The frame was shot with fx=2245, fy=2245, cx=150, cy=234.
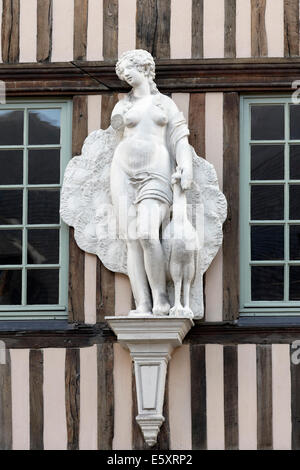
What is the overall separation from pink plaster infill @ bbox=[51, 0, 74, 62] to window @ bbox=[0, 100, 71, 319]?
0.34 metres

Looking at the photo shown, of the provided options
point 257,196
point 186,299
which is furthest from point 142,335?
point 257,196

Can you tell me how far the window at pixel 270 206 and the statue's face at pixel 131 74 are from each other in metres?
0.79

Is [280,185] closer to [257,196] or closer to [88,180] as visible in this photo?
[257,196]

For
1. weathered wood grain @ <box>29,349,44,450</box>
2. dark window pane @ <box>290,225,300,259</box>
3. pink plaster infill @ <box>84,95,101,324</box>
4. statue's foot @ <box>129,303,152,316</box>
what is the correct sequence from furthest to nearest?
dark window pane @ <box>290,225,300,259</box>
pink plaster infill @ <box>84,95,101,324</box>
weathered wood grain @ <box>29,349,44,450</box>
statue's foot @ <box>129,303,152,316</box>

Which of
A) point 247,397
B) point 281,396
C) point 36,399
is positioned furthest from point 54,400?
point 281,396

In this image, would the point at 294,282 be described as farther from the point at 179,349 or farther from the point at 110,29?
the point at 110,29

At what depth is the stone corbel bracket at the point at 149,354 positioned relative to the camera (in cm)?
1528

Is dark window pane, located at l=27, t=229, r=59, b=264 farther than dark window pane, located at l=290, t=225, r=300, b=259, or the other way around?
dark window pane, located at l=27, t=229, r=59, b=264

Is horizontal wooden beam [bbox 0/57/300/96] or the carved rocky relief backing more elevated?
horizontal wooden beam [bbox 0/57/300/96]

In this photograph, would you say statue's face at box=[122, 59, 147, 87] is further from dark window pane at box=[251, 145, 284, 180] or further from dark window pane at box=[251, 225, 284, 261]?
dark window pane at box=[251, 225, 284, 261]

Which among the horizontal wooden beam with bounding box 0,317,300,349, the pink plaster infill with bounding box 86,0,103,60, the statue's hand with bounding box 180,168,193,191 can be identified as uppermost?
the pink plaster infill with bounding box 86,0,103,60

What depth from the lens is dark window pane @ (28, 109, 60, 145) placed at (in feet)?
52.7

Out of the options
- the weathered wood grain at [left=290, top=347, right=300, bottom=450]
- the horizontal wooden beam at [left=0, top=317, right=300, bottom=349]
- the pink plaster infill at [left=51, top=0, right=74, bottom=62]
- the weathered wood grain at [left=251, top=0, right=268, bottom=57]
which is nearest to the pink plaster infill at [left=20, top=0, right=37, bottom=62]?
the pink plaster infill at [left=51, top=0, right=74, bottom=62]

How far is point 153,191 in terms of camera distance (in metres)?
15.4
